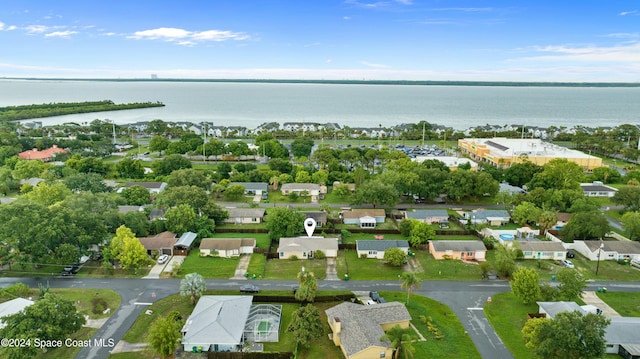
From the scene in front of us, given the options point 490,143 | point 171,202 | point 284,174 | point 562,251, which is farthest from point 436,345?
point 490,143

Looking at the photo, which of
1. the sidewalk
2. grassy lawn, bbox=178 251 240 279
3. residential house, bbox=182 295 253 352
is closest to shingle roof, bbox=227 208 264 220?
grassy lawn, bbox=178 251 240 279

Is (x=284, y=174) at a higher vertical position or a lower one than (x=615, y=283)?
Result: higher

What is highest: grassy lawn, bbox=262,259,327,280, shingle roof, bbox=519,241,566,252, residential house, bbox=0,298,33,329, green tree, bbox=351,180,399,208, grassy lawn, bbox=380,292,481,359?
green tree, bbox=351,180,399,208

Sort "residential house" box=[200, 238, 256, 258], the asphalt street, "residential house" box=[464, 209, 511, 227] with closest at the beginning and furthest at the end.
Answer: the asphalt street → "residential house" box=[200, 238, 256, 258] → "residential house" box=[464, 209, 511, 227]

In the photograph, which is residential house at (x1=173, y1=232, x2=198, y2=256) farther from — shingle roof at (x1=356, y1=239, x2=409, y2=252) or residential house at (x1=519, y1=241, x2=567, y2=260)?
residential house at (x1=519, y1=241, x2=567, y2=260)

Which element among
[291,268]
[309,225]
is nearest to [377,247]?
[309,225]

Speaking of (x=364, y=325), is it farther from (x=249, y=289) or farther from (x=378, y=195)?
(x=378, y=195)

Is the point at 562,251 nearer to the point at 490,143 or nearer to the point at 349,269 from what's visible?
the point at 349,269

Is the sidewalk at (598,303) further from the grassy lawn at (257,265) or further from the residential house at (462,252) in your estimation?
the grassy lawn at (257,265)
